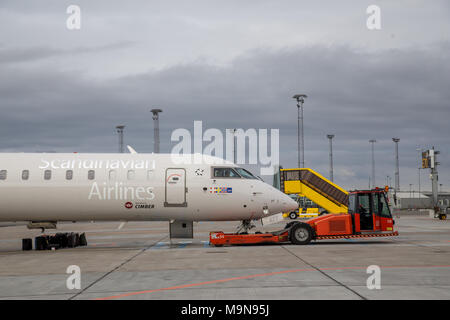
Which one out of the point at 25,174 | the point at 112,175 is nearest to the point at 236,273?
the point at 112,175

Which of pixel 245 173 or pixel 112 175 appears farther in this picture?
pixel 245 173

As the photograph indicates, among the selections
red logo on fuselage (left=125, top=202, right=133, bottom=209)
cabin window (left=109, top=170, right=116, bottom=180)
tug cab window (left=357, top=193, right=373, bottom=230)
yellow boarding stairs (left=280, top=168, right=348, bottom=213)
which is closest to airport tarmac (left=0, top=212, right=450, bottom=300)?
tug cab window (left=357, top=193, right=373, bottom=230)

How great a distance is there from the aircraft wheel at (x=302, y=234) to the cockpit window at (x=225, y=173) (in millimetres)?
3579

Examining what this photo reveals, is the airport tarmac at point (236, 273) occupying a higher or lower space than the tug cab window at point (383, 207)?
lower

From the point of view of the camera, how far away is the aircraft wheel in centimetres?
2041

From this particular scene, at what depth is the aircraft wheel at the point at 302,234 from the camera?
20406 mm

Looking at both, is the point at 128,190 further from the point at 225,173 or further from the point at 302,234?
the point at 302,234

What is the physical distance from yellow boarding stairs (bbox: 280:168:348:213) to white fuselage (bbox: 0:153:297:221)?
28900mm

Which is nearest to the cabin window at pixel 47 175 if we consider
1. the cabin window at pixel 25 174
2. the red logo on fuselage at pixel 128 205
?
the cabin window at pixel 25 174

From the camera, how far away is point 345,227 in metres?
20.4

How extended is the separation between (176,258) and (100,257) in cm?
305

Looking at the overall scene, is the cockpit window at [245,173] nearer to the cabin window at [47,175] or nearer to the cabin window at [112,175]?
the cabin window at [112,175]

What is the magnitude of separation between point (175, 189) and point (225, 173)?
94.5 inches

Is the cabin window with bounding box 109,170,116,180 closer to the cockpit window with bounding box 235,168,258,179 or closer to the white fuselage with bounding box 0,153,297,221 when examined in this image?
the white fuselage with bounding box 0,153,297,221
